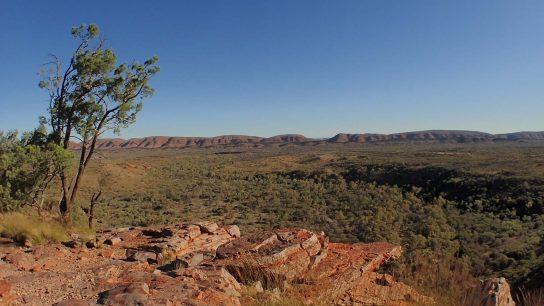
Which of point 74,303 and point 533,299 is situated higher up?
point 533,299

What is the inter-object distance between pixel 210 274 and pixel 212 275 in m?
0.09

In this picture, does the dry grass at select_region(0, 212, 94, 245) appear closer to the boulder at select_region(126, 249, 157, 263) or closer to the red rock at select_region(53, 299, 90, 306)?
the boulder at select_region(126, 249, 157, 263)

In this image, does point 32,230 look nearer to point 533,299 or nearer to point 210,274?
point 210,274

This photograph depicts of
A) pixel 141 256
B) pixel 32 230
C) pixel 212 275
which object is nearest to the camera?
pixel 212 275

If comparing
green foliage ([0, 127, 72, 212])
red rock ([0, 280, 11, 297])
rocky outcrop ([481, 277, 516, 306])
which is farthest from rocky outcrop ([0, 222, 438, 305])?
green foliage ([0, 127, 72, 212])

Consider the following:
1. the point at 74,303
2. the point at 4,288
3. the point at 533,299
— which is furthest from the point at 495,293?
the point at 4,288

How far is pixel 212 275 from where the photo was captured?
696 centimetres

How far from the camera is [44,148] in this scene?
1355 cm

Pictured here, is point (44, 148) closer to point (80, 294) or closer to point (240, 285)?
point (80, 294)

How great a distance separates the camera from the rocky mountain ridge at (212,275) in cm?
591

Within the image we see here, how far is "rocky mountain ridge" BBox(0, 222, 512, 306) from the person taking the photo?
5.91 m

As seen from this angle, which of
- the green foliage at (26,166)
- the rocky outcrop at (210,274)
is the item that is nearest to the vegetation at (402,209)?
the rocky outcrop at (210,274)

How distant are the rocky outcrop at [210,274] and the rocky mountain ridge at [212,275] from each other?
16 millimetres

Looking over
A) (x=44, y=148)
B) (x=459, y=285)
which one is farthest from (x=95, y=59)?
(x=459, y=285)
